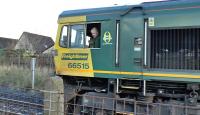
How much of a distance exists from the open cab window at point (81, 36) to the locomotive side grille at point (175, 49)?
1671mm

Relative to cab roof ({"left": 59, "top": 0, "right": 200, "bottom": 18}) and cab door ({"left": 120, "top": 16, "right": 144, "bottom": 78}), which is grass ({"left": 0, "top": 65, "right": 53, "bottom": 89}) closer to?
cab roof ({"left": 59, "top": 0, "right": 200, "bottom": 18})

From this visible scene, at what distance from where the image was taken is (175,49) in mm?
8688

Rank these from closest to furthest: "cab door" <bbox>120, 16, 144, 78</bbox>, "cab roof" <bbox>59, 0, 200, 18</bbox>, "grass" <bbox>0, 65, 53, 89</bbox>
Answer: "cab roof" <bbox>59, 0, 200, 18</bbox>
"cab door" <bbox>120, 16, 144, 78</bbox>
"grass" <bbox>0, 65, 53, 89</bbox>

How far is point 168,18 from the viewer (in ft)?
28.0

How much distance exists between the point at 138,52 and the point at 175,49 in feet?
3.03

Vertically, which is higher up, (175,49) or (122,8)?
(122,8)

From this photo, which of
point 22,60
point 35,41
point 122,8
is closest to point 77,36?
point 122,8

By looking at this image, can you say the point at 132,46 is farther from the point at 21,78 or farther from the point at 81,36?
the point at 21,78

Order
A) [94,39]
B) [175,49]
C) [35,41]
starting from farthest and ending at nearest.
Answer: [35,41] < [94,39] < [175,49]

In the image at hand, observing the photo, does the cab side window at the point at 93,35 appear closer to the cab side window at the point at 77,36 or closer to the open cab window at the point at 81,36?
the open cab window at the point at 81,36

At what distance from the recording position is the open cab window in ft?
32.1

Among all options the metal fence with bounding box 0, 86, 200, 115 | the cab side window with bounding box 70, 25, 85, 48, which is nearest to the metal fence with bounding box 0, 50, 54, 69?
the cab side window with bounding box 70, 25, 85, 48

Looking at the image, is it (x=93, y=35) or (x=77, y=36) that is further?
(x=77, y=36)

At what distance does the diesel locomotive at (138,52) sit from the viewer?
8398 mm
